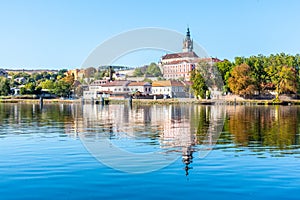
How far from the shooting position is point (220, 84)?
102m

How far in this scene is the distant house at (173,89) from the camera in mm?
135500

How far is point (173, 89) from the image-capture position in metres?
136

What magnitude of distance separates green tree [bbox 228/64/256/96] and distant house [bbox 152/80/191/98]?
4193 centimetres

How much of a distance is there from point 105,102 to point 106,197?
9777 cm

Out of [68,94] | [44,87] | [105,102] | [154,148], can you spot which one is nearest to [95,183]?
[154,148]

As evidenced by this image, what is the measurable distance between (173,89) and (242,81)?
46742 millimetres

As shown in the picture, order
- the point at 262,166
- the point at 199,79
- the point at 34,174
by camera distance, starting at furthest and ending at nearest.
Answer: the point at 199,79 < the point at 262,166 < the point at 34,174

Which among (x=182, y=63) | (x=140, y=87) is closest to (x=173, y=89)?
(x=140, y=87)

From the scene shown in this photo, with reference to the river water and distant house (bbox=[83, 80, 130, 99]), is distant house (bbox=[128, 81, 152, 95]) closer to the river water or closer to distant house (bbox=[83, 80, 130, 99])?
distant house (bbox=[83, 80, 130, 99])

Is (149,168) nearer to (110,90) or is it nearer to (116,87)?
(116,87)

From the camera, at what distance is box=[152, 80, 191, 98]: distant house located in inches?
5335

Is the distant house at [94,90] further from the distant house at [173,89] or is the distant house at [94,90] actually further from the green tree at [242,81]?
the green tree at [242,81]

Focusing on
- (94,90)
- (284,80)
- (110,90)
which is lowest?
(110,90)

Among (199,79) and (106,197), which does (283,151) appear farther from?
(199,79)
